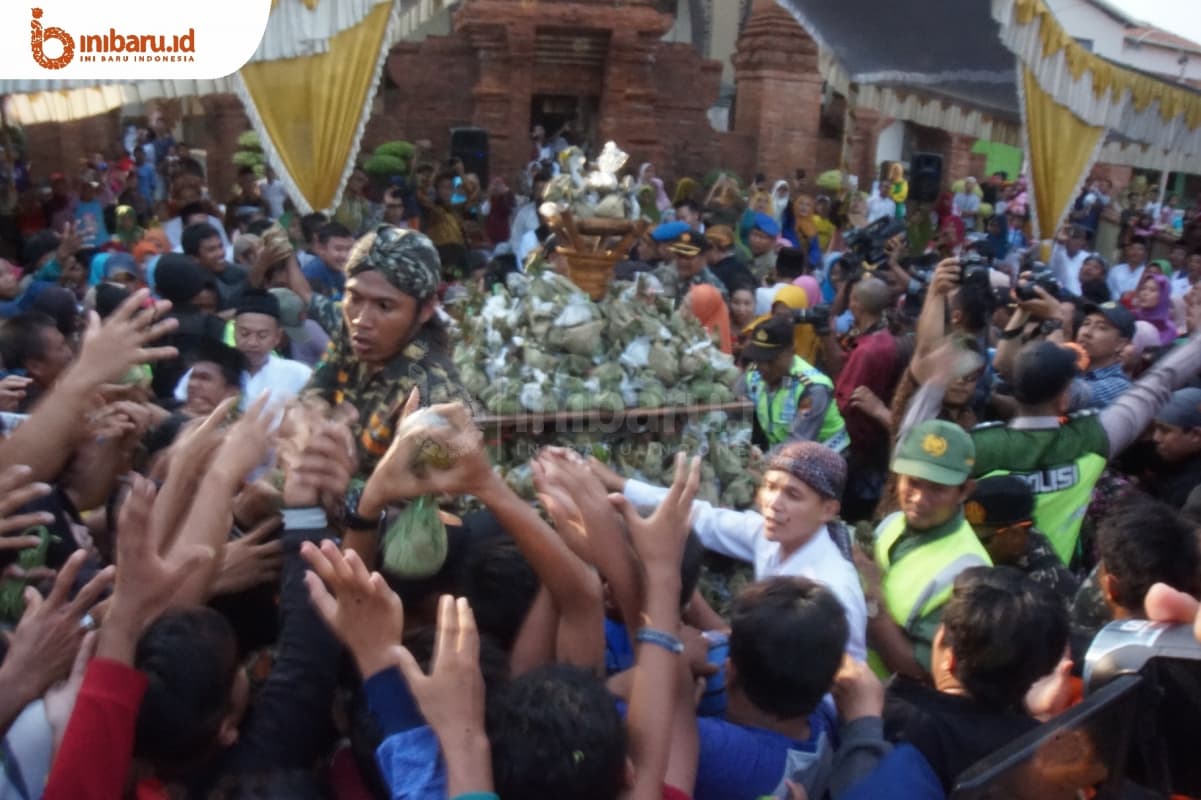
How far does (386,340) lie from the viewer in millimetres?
2518

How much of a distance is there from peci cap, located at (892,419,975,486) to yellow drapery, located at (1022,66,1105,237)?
649 cm

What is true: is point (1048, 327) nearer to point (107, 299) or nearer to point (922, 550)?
point (922, 550)

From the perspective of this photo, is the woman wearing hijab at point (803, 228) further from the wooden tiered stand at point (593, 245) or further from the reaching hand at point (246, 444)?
the reaching hand at point (246, 444)

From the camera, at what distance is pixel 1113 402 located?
4023 mm

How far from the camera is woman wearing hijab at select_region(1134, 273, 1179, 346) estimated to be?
7008mm

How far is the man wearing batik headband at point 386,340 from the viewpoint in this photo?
2.46m

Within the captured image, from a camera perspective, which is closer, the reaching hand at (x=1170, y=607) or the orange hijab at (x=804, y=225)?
the reaching hand at (x=1170, y=607)

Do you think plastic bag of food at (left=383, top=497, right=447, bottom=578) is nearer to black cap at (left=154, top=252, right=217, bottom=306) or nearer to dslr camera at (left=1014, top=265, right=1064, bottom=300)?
black cap at (left=154, top=252, right=217, bottom=306)

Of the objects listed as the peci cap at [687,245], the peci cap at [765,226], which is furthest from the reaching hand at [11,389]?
the peci cap at [765,226]

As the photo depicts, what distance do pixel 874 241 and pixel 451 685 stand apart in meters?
5.73

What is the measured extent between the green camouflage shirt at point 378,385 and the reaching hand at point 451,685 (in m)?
0.87

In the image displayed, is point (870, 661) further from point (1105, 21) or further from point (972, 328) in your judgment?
point (1105, 21)

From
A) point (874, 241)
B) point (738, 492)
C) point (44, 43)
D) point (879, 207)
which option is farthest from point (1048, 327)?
point (879, 207)

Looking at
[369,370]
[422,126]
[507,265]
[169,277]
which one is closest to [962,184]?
[422,126]
